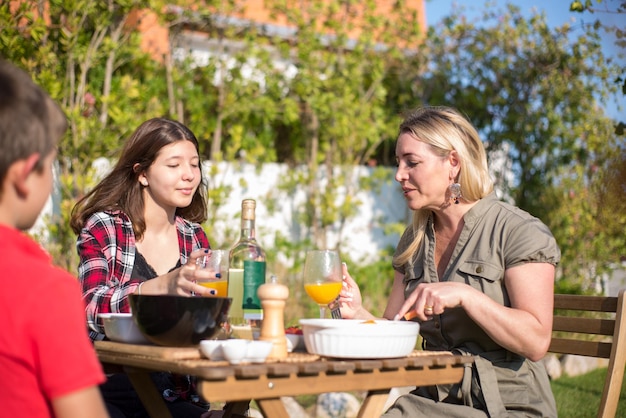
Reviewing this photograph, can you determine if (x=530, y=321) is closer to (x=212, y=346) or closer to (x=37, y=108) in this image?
(x=212, y=346)

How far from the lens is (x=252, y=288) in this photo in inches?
98.9

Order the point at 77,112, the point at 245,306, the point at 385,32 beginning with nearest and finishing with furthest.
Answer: the point at 245,306 → the point at 77,112 → the point at 385,32

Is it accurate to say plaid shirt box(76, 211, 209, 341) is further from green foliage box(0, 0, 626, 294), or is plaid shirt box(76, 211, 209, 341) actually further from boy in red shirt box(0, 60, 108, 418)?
green foliage box(0, 0, 626, 294)

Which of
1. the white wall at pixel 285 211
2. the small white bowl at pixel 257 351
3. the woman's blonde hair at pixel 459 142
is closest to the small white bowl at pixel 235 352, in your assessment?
the small white bowl at pixel 257 351

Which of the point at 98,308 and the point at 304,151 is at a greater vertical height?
the point at 304,151

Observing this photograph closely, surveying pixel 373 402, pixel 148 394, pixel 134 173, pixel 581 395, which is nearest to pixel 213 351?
pixel 373 402

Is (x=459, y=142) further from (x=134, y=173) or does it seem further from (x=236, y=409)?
(x=134, y=173)

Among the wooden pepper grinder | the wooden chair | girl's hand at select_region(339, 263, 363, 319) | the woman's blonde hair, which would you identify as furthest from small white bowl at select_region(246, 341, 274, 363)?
the wooden chair

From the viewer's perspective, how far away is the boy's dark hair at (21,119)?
155cm

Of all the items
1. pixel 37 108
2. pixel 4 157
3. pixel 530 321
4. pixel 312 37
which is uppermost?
pixel 312 37

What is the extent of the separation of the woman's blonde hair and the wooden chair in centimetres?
60

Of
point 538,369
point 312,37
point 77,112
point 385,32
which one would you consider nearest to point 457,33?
point 385,32

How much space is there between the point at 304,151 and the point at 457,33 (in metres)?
2.29

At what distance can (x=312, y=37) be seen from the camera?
8281mm
